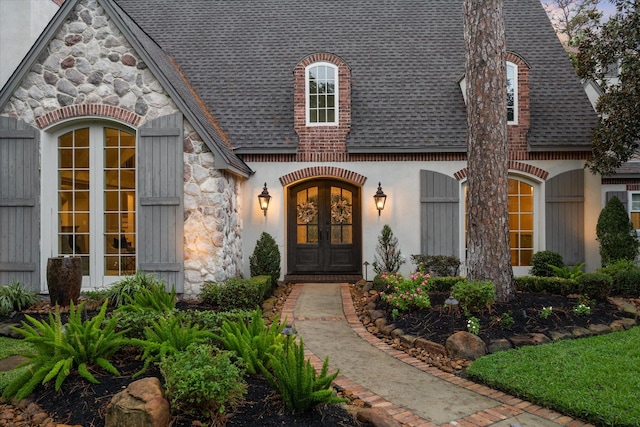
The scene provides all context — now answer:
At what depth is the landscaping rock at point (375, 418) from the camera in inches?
135

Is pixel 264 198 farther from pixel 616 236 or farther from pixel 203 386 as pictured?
pixel 616 236

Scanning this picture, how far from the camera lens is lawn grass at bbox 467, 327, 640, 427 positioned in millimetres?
3764

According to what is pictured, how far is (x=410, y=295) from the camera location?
6824mm

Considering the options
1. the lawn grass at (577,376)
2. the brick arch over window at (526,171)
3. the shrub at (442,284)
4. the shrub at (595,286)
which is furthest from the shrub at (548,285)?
the brick arch over window at (526,171)

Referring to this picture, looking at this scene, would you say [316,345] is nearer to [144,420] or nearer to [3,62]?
[144,420]

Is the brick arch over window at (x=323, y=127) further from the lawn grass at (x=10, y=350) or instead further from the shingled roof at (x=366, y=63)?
the lawn grass at (x=10, y=350)

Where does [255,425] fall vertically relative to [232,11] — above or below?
below

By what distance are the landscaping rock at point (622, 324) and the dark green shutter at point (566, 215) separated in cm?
406

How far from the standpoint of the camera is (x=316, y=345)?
5.85m

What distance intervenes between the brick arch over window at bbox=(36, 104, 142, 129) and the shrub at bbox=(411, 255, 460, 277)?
635cm

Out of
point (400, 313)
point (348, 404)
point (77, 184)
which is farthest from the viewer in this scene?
point (77, 184)

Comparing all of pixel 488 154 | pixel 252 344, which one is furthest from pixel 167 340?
pixel 488 154

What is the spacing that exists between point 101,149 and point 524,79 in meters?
9.05

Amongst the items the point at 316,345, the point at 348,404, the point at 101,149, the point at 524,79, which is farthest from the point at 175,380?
the point at 524,79
